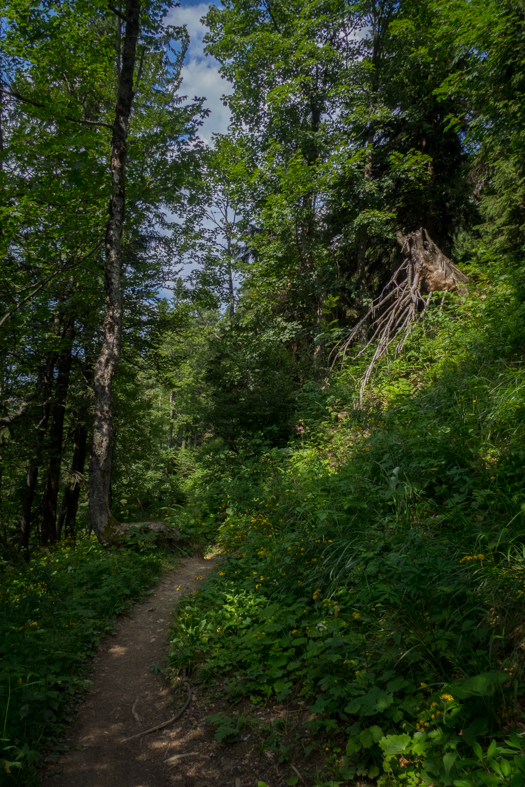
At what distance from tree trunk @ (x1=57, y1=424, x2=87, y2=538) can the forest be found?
0.78 feet

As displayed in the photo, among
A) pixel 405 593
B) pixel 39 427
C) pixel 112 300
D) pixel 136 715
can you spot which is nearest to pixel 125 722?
pixel 136 715

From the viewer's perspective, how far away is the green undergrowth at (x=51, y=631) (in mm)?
2641

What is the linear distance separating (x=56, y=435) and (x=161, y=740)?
9347 millimetres

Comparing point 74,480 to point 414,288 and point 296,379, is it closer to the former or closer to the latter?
point 296,379

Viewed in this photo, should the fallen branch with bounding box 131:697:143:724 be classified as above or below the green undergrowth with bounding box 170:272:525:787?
below

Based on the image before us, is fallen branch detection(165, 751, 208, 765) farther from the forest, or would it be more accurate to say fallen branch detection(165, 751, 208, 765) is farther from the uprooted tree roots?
the uprooted tree roots

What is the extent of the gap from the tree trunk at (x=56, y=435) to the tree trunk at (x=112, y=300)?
3538 mm

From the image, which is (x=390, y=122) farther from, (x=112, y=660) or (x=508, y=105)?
(x=112, y=660)

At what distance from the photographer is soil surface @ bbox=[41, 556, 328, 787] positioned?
2523 mm

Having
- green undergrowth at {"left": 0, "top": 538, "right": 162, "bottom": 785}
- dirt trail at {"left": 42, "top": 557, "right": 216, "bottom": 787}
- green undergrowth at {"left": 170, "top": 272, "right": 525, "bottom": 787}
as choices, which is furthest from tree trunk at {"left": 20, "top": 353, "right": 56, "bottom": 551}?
dirt trail at {"left": 42, "top": 557, "right": 216, "bottom": 787}

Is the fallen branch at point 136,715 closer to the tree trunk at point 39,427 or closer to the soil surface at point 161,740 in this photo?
the soil surface at point 161,740

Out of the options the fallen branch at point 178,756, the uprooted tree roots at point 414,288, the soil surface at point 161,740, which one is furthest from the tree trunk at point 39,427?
the fallen branch at point 178,756

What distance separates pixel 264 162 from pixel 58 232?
285 inches

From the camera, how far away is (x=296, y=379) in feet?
39.5
